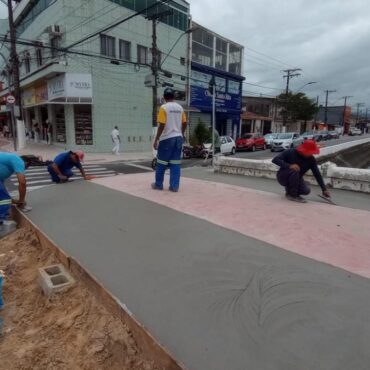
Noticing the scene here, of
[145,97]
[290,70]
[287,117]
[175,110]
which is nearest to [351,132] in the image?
[287,117]

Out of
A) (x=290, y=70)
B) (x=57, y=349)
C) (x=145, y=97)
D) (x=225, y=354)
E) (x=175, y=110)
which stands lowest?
(x=57, y=349)

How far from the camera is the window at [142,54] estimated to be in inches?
834

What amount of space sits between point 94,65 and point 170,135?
15.3 m

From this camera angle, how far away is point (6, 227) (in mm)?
4672

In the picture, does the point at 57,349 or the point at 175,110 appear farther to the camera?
the point at 175,110

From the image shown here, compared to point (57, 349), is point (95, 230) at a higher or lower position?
higher

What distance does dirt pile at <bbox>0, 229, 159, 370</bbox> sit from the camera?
211cm

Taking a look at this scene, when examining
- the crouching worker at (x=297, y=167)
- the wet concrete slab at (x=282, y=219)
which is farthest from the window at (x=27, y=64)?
the crouching worker at (x=297, y=167)

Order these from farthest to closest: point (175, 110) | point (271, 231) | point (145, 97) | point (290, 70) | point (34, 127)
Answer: point (290, 70) → point (34, 127) → point (145, 97) → point (175, 110) → point (271, 231)

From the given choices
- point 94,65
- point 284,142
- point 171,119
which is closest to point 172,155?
Answer: point 171,119

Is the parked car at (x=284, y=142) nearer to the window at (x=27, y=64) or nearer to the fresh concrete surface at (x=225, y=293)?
the window at (x=27, y=64)

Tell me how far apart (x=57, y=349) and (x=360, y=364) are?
192cm

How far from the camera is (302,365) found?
179 cm

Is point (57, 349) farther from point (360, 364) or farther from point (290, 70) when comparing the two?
point (290, 70)
